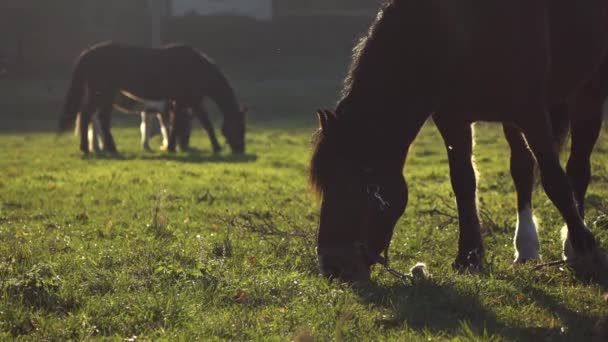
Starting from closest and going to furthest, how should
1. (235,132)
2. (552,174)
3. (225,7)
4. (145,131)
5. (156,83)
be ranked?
(552,174)
(235,132)
(145,131)
(156,83)
(225,7)

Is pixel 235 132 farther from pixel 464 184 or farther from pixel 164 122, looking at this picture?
pixel 464 184

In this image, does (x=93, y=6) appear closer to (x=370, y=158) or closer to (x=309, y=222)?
(x=309, y=222)

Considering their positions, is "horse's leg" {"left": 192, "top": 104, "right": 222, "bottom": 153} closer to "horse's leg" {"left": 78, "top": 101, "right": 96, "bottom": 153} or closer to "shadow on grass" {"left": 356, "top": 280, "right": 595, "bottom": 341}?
"horse's leg" {"left": 78, "top": 101, "right": 96, "bottom": 153}

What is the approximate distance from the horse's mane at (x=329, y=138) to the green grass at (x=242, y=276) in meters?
0.52

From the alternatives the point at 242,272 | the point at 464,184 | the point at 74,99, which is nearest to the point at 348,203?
the point at 242,272

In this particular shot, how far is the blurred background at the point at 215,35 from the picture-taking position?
35.8 m

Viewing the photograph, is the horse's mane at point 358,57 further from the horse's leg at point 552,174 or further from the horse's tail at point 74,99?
the horse's tail at point 74,99

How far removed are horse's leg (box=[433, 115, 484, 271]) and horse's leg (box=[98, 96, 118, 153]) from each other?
11759mm

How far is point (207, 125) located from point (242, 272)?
12.9 m

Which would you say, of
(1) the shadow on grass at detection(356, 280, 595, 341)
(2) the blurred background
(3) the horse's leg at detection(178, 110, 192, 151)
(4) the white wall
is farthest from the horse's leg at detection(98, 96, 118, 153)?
(4) the white wall

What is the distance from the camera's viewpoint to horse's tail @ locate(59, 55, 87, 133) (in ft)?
58.3

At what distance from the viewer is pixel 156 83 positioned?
18.8 m

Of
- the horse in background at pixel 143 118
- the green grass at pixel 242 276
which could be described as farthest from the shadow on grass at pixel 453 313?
the horse in background at pixel 143 118

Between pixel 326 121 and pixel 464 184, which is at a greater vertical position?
pixel 326 121
